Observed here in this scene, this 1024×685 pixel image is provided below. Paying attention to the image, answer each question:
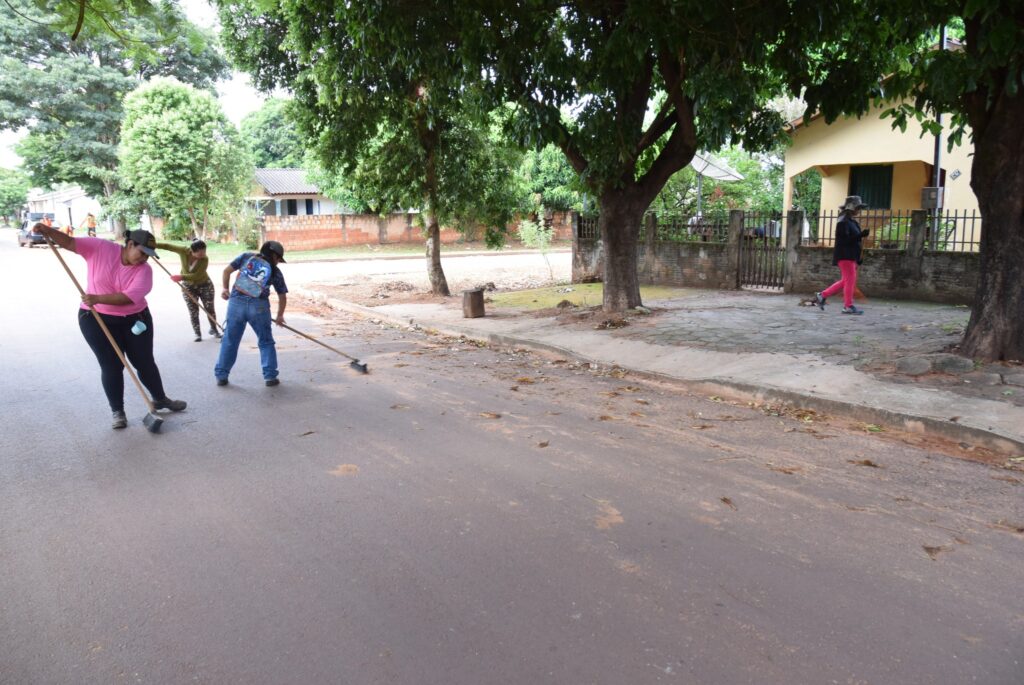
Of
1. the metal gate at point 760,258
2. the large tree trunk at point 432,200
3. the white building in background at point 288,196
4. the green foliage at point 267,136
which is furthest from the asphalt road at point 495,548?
the green foliage at point 267,136

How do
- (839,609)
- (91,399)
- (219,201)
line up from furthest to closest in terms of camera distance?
(219,201) → (91,399) → (839,609)

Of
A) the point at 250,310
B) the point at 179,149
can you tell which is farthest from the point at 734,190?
the point at 250,310

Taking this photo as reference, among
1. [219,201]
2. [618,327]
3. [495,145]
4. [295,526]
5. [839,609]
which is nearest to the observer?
[839,609]

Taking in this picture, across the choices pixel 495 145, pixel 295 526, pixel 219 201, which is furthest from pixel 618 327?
pixel 219 201

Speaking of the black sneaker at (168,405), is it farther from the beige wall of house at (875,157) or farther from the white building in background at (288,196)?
the white building in background at (288,196)

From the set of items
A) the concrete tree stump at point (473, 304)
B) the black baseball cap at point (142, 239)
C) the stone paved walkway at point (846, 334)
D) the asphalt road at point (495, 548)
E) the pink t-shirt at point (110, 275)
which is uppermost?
the black baseball cap at point (142, 239)

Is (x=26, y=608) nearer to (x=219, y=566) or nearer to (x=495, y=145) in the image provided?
(x=219, y=566)

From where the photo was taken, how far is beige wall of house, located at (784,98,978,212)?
1758 centimetres

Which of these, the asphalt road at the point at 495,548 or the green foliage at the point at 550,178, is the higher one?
the green foliage at the point at 550,178

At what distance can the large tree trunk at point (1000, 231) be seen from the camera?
7617mm

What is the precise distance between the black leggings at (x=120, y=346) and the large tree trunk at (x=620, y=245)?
24.4 feet

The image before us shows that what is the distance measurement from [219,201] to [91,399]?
30.5m

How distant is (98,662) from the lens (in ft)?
10.4

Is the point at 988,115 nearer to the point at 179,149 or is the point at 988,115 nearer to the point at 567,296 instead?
the point at 567,296
